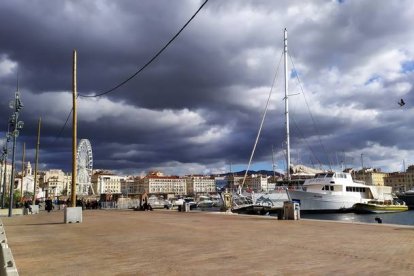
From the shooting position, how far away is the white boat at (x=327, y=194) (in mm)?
66812

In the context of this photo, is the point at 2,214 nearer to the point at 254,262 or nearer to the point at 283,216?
the point at 283,216

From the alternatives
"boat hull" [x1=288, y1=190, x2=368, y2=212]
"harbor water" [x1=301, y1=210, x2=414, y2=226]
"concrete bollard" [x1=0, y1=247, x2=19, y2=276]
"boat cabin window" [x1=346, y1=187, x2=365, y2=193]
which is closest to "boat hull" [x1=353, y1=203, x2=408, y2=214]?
"harbor water" [x1=301, y1=210, x2=414, y2=226]

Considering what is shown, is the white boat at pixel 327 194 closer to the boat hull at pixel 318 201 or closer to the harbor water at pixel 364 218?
the boat hull at pixel 318 201

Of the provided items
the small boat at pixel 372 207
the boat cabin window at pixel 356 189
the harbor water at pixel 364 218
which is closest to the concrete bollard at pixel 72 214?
the harbor water at pixel 364 218

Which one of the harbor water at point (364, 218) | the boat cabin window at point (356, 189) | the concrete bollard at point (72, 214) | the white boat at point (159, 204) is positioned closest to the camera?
the concrete bollard at point (72, 214)

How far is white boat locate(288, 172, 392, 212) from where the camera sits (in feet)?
219

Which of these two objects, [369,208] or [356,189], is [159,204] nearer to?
[356,189]

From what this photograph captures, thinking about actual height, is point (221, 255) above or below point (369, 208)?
above

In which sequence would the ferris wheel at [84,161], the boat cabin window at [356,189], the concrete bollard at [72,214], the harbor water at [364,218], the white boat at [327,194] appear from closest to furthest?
1. the concrete bollard at [72,214]
2. the harbor water at [364,218]
3. the white boat at [327,194]
4. the boat cabin window at [356,189]
5. the ferris wheel at [84,161]

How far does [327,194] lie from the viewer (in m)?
67.8

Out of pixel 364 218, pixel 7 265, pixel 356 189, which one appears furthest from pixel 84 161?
pixel 7 265

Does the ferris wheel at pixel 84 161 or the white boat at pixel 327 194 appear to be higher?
the ferris wheel at pixel 84 161

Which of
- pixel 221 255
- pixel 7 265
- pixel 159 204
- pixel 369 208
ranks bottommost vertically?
pixel 369 208

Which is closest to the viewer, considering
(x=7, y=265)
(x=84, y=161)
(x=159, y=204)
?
(x=7, y=265)
